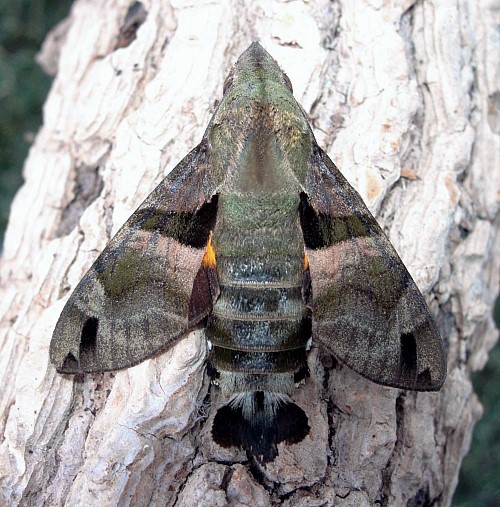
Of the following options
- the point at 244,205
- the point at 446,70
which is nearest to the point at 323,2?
the point at 446,70

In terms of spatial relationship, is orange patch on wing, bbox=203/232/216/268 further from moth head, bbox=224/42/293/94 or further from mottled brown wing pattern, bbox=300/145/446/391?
moth head, bbox=224/42/293/94

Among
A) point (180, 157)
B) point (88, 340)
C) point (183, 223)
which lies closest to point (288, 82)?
point (180, 157)

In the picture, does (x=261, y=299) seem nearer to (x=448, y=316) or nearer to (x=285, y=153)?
(x=285, y=153)

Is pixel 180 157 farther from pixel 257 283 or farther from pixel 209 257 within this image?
pixel 257 283

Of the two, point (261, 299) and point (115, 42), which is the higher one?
point (115, 42)

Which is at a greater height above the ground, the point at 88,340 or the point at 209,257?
the point at 209,257

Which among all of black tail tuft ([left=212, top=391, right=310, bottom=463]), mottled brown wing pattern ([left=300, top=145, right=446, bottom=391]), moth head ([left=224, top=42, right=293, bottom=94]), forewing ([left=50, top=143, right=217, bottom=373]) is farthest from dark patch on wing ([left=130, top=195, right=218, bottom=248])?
black tail tuft ([left=212, top=391, right=310, bottom=463])
